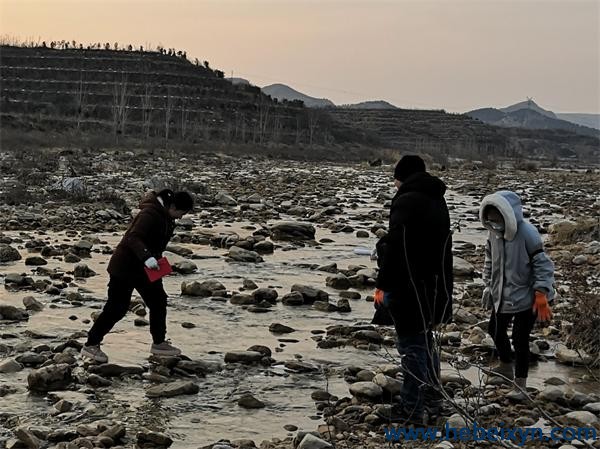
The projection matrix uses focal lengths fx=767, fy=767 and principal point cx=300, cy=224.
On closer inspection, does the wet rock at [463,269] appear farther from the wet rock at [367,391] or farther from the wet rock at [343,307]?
the wet rock at [367,391]

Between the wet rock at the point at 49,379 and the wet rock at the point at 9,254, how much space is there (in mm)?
5640

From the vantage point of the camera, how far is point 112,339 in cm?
745

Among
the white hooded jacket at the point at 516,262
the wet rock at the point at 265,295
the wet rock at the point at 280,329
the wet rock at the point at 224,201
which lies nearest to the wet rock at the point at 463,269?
the wet rock at the point at 265,295

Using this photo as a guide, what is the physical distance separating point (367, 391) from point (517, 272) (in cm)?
149

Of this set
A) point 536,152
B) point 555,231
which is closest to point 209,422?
point 555,231

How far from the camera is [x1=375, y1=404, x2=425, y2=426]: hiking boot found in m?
5.36

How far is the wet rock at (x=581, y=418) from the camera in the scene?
17.4 feet

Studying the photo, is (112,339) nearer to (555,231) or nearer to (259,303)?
(259,303)

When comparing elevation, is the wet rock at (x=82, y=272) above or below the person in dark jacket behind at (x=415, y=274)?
below

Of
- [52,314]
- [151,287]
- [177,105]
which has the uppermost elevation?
[177,105]

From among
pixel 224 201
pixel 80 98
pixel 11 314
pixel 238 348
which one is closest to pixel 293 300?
pixel 238 348

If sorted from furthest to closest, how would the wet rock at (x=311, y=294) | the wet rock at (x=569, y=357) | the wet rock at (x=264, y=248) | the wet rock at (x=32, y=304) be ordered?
1. the wet rock at (x=264, y=248)
2. the wet rock at (x=311, y=294)
3. the wet rock at (x=32, y=304)
4. the wet rock at (x=569, y=357)

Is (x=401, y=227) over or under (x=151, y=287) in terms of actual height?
over

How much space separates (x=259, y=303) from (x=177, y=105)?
283 feet
